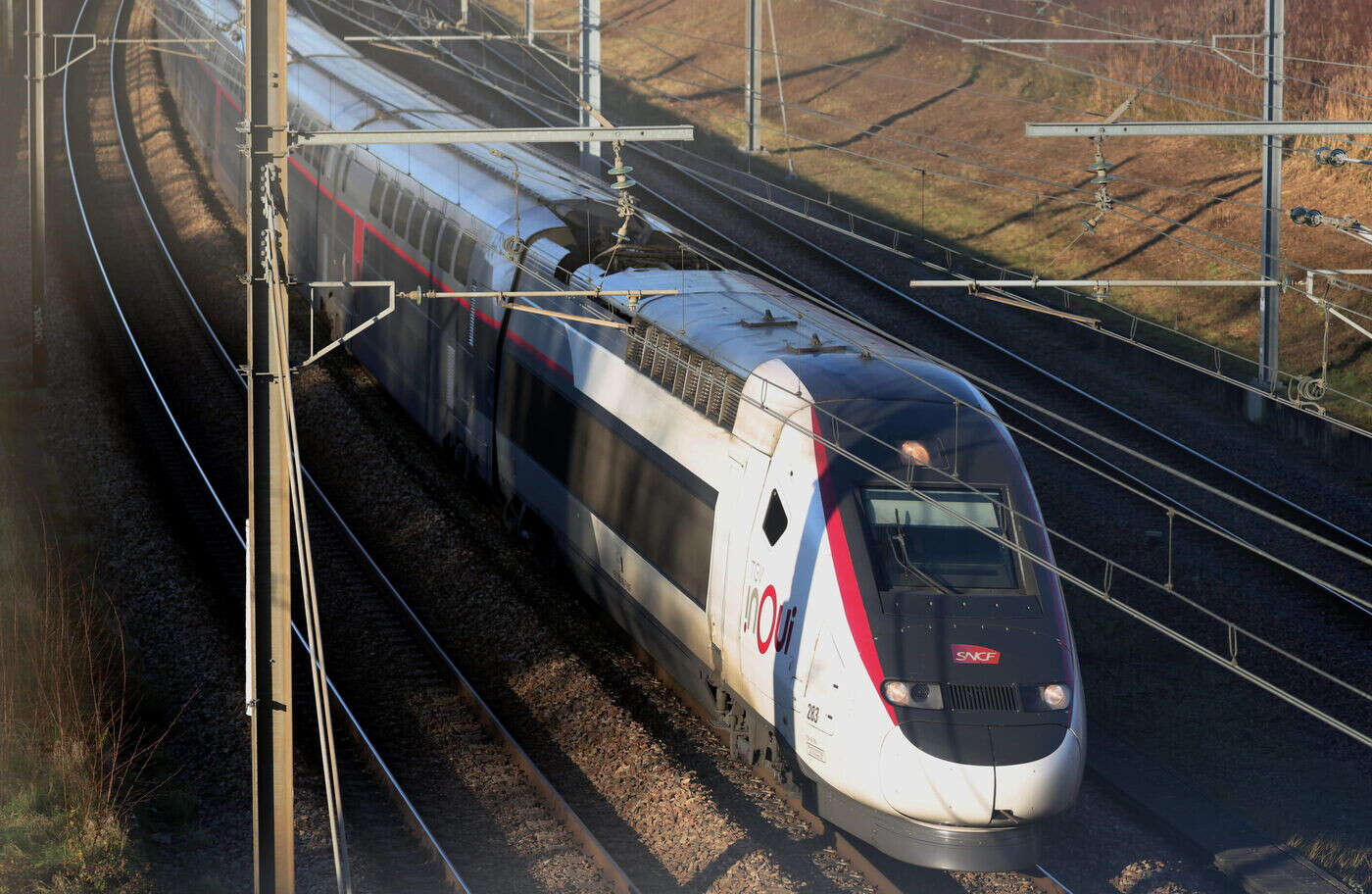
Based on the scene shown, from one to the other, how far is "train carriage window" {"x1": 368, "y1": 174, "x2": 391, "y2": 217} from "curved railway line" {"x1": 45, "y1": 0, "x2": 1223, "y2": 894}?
13.8 feet

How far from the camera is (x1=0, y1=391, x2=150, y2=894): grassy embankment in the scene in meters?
12.1

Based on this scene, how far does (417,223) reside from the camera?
71.6 feet

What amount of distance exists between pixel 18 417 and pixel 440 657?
11.1 metres

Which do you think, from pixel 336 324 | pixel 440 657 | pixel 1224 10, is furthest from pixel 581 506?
pixel 1224 10

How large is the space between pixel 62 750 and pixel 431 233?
33.2 feet

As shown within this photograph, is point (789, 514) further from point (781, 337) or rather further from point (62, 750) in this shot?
point (62, 750)

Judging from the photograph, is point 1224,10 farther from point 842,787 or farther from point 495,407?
point 842,787

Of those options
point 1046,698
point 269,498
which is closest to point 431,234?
point 269,498

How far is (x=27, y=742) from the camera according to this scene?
13.4 metres

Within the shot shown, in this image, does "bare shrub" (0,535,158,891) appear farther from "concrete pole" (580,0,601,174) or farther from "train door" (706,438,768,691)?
"concrete pole" (580,0,601,174)

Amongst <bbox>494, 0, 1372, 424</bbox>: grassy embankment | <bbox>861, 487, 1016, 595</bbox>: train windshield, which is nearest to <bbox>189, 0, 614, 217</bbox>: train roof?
<bbox>861, 487, 1016, 595</bbox>: train windshield

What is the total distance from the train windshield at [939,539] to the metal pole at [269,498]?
15.1 feet

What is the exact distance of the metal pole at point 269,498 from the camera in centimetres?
1033

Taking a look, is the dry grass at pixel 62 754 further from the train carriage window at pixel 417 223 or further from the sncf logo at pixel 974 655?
the train carriage window at pixel 417 223
